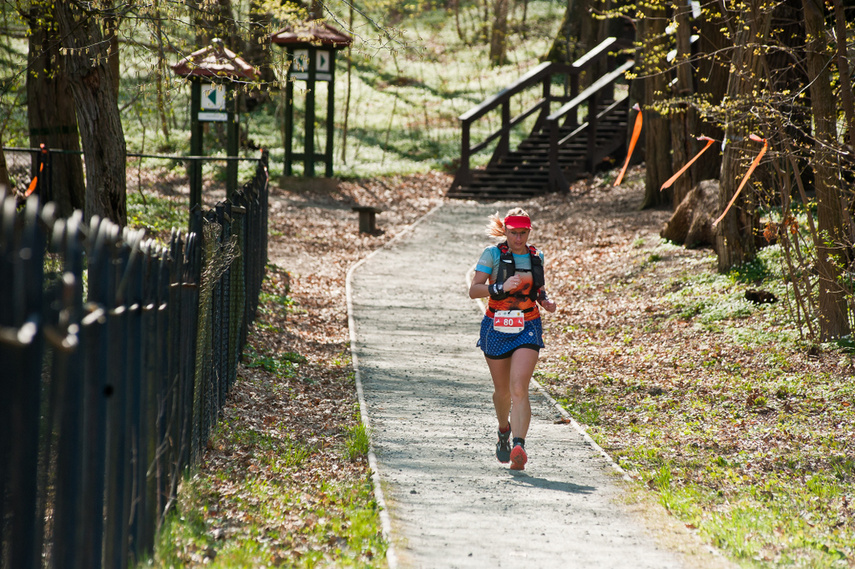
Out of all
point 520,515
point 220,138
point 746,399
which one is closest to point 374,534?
point 520,515

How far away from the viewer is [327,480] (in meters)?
6.16

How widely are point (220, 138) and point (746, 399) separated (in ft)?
73.1

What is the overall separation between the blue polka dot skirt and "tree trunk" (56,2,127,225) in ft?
16.5

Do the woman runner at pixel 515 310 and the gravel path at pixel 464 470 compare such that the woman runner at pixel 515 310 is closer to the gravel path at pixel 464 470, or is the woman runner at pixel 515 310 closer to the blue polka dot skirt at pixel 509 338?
the blue polka dot skirt at pixel 509 338

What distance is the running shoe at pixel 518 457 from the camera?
6.37 meters

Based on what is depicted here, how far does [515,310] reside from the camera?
6320 millimetres

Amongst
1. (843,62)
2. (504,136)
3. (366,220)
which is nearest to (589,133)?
(504,136)

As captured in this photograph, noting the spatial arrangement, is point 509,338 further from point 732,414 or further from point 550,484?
point 732,414

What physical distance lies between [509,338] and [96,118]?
553 centimetres

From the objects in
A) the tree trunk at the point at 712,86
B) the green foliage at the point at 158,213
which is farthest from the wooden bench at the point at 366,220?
the tree trunk at the point at 712,86

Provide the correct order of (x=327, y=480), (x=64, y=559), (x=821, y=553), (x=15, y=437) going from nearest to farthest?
(x=15, y=437)
(x=64, y=559)
(x=821, y=553)
(x=327, y=480)

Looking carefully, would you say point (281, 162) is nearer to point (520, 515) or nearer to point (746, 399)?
point (746, 399)

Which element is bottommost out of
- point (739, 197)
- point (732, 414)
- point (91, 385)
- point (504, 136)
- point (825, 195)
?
point (732, 414)

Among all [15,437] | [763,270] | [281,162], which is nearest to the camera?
[15,437]
